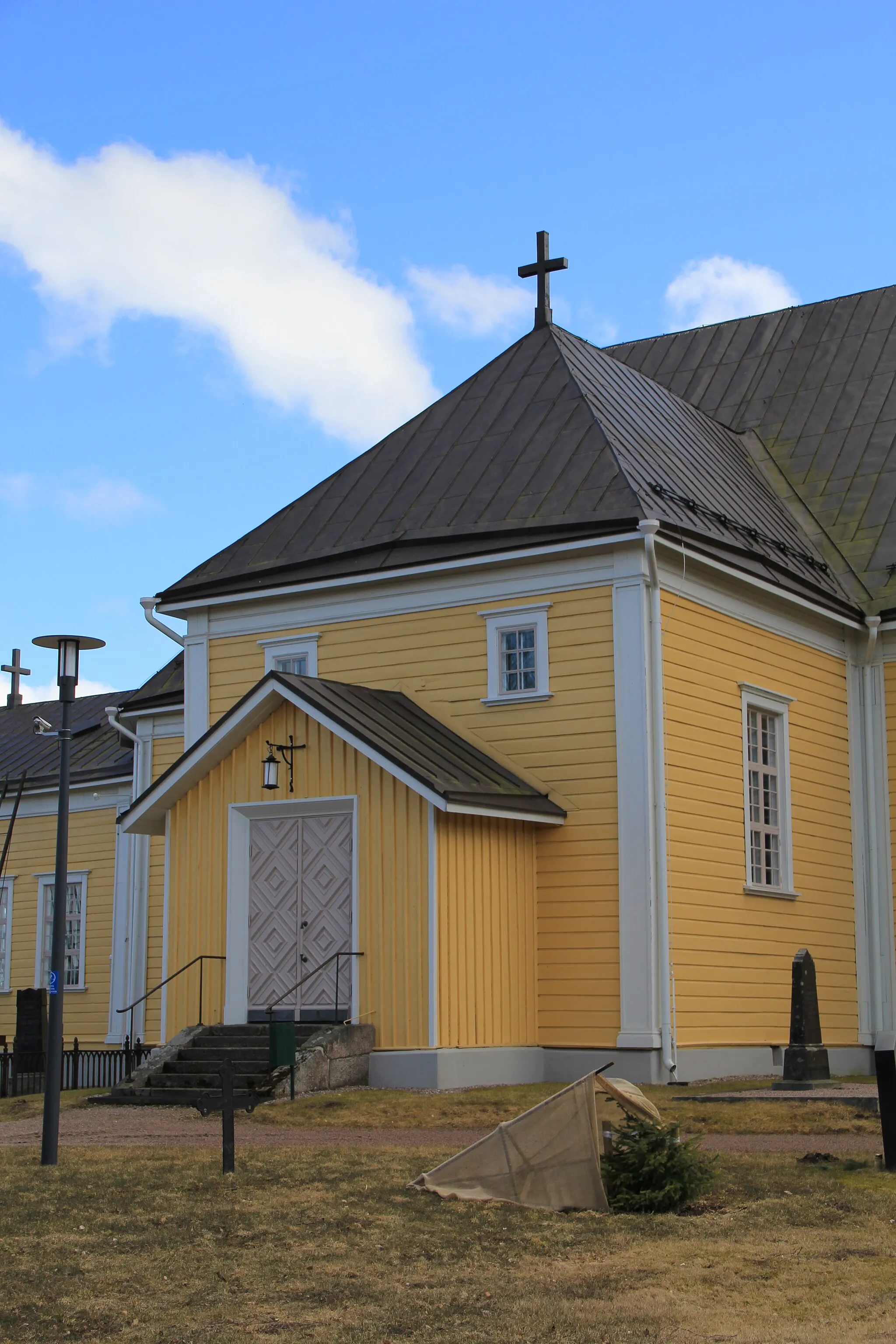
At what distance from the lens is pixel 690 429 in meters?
23.1

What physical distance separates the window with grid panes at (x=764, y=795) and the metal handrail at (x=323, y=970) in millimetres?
5173

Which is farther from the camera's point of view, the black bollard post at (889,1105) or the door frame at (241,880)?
the door frame at (241,880)

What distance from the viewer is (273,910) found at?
18.6 metres

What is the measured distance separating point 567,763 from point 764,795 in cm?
326

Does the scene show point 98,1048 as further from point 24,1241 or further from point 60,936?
point 24,1241

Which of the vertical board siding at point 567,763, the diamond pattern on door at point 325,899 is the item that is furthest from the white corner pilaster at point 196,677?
the diamond pattern on door at point 325,899

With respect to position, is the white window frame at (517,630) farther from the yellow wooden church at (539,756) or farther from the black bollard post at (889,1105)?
the black bollard post at (889,1105)

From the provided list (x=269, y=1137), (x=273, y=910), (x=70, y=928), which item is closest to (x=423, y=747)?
(x=273, y=910)

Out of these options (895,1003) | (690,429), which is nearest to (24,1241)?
(895,1003)

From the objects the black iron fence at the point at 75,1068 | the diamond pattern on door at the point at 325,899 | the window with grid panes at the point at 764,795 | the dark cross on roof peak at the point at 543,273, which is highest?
the dark cross on roof peak at the point at 543,273

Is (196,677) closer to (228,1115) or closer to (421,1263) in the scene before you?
(228,1115)

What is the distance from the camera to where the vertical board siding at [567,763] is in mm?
17984

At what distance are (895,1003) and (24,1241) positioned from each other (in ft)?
49.6

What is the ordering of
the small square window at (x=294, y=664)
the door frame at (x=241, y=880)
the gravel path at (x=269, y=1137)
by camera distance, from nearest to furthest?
the gravel path at (x=269, y=1137)
the door frame at (x=241, y=880)
the small square window at (x=294, y=664)
